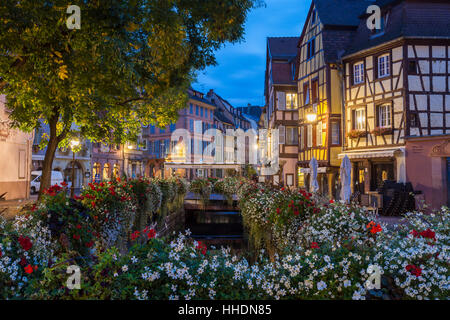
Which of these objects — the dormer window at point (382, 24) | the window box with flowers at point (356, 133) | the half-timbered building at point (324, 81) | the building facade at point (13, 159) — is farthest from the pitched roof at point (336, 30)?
the building facade at point (13, 159)

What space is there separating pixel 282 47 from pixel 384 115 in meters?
17.3

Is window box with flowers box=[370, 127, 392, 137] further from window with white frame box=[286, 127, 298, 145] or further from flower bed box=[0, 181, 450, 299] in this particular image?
flower bed box=[0, 181, 450, 299]

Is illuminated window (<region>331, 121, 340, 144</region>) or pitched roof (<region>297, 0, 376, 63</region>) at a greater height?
pitched roof (<region>297, 0, 376, 63</region>)

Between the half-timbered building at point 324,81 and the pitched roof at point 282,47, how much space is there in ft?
21.5

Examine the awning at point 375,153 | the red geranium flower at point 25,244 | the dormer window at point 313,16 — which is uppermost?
the dormer window at point 313,16

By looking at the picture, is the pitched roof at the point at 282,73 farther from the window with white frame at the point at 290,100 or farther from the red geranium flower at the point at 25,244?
the red geranium flower at the point at 25,244

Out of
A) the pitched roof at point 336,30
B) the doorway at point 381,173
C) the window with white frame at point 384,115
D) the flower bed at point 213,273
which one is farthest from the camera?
the pitched roof at point 336,30

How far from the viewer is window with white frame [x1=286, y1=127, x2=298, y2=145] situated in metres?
29.6

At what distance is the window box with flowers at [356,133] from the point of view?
20375mm

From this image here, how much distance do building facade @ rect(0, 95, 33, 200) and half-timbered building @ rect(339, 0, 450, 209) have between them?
18.7 m
